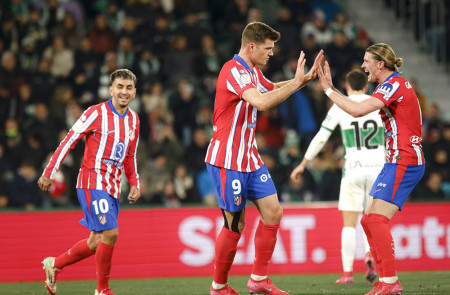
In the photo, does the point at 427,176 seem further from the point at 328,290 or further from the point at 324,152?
the point at 328,290

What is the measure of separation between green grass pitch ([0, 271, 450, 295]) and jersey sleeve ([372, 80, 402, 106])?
6.94 ft

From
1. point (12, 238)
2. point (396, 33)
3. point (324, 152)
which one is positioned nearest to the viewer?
point (12, 238)

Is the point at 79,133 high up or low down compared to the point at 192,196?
up

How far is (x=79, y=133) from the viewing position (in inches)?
311

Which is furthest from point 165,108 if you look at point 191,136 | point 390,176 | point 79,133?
point 390,176

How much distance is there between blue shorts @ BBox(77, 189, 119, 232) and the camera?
25.4 ft

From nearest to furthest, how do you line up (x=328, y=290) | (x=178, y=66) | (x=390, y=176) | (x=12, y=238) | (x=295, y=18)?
1. (x=390, y=176)
2. (x=328, y=290)
3. (x=12, y=238)
4. (x=178, y=66)
5. (x=295, y=18)

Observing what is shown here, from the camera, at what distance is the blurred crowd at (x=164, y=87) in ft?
44.4

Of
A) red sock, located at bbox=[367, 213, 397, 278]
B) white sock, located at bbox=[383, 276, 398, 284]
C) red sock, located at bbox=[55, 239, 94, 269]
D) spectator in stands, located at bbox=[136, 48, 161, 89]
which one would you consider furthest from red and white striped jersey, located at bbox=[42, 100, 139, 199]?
spectator in stands, located at bbox=[136, 48, 161, 89]

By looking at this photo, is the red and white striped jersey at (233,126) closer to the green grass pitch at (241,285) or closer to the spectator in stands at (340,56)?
the green grass pitch at (241,285)

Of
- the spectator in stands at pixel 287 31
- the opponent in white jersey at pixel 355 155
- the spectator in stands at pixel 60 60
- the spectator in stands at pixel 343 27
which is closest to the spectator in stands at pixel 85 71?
the spectator in stands at pixel 60 60

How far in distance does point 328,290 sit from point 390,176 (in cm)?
191

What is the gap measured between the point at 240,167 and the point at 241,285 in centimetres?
295

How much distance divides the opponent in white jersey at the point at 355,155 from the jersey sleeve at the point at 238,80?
103 inches
